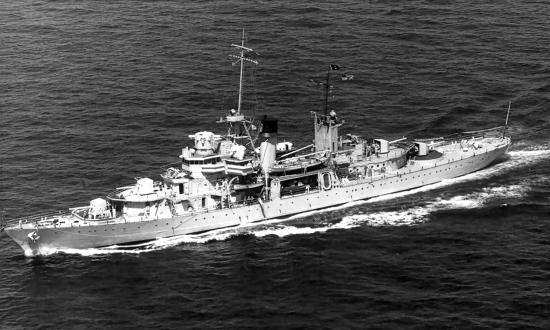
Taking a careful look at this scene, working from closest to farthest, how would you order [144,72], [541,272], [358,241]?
[541,272]
[358,241]
[144,72]

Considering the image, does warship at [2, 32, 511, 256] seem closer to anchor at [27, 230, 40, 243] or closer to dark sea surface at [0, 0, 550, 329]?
anchor at [27, 230, 40, 243]

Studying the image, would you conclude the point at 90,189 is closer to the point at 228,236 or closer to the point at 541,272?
the point at 228,236

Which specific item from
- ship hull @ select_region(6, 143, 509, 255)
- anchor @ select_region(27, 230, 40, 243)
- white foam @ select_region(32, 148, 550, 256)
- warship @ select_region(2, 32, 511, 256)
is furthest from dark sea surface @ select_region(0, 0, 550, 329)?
anchor @ select_region(27, 230, 40, 243)

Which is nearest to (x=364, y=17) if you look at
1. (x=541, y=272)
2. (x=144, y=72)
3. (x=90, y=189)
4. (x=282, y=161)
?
(x=144, y=72)

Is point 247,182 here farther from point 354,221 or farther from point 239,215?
point 354,221

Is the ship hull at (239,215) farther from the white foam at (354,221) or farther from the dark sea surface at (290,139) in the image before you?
the dark sea surface at (290,139)

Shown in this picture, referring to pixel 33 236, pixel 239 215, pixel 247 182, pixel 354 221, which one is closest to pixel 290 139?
pixel 247 182
